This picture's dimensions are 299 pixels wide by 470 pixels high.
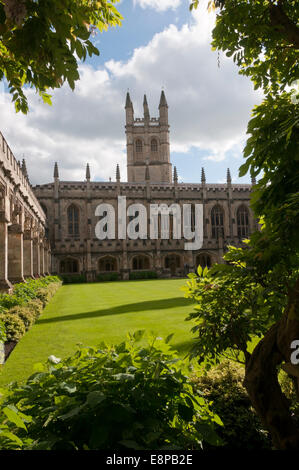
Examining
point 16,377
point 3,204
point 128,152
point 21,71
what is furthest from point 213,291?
point 128,152

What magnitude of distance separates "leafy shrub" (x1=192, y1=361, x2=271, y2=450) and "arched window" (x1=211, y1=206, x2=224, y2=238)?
122 ft

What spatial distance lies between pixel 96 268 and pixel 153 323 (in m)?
26.0

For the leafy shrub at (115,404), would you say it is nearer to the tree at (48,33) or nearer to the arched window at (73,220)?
the tree at (48,33)

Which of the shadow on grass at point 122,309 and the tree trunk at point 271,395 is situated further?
the shadow on grass at point 122,309

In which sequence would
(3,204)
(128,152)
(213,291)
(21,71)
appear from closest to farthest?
(21,71) < (213,291) < (3,204) < (128,152)

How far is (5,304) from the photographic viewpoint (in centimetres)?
982

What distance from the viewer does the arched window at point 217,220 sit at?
137ft

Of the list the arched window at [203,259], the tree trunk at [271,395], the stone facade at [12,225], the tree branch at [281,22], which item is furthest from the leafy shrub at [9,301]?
the arched window at [203,259]

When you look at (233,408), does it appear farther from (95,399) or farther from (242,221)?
(242,221)

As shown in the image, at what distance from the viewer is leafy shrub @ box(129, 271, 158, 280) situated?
34.6m

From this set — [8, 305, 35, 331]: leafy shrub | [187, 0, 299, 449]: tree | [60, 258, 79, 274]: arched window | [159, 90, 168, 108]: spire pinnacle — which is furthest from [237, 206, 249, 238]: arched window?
[187, 0, 299, 449]: tree

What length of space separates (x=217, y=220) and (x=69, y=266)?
65.7 ft

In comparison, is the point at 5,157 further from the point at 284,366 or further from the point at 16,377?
the point at 284,366

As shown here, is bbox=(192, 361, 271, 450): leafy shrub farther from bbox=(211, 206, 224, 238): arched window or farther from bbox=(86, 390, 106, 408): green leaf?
bbox=(211, 206, 224, 238): arched window
